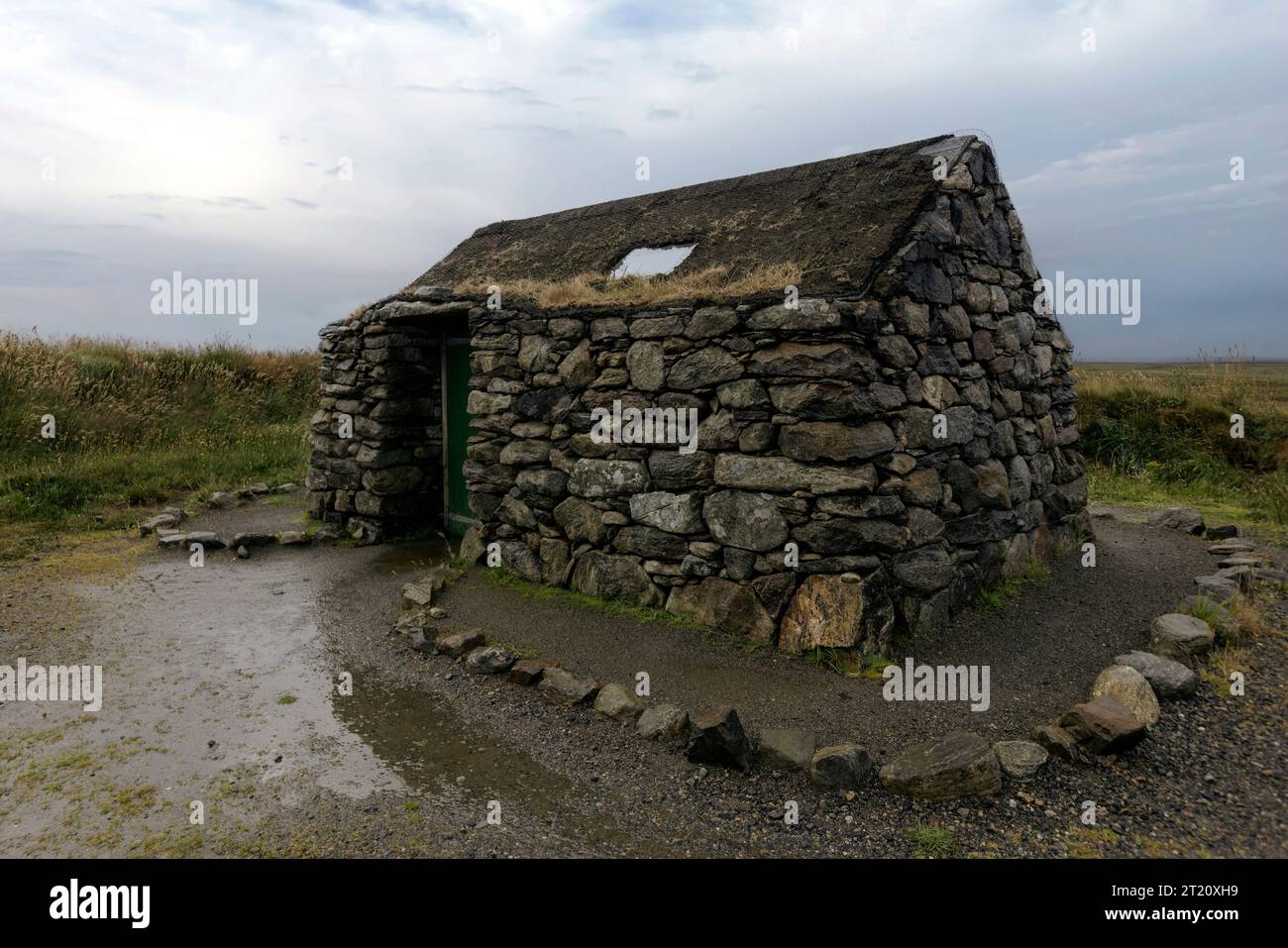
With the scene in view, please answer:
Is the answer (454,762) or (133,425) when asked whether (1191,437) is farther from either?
(133,425)

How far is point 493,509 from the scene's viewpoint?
8.18 m

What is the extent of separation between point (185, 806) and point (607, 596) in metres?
3.66

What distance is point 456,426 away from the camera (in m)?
10.2

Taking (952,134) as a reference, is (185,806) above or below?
below

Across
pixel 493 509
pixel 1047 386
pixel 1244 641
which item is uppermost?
pixel 1047 386

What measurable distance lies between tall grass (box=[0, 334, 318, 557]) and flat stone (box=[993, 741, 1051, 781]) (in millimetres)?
11396

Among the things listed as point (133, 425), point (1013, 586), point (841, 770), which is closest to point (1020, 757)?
point (841, 770)

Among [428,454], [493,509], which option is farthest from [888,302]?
[428,454]

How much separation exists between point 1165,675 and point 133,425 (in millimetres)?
16075

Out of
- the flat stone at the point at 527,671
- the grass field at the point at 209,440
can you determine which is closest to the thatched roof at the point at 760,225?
the flat stone at the point at 527,671

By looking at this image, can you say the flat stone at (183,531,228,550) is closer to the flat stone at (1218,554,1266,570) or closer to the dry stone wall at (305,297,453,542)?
the dry stone wall at (305,297,453,542)

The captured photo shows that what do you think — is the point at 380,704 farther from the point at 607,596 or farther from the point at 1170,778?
the point at 1170,778

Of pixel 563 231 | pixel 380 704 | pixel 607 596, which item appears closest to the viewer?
pixel 380 704

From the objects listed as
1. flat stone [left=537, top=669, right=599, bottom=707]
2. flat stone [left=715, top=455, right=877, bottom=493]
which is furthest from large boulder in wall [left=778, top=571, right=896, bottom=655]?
flat stone [left=537, top=669, right=599, bottom=707]
